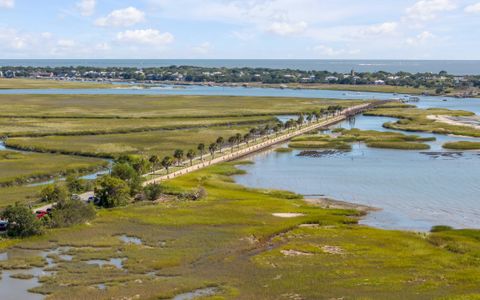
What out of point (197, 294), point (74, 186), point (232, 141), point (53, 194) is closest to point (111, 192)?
point (53, 194)

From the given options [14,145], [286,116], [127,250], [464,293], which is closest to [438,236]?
[464,293]

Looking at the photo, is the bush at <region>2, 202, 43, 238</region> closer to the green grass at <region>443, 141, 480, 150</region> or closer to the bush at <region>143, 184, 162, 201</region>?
the bush at <region>143, 184, 162, 201</region>

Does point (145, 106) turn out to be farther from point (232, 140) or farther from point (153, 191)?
point (153, 191)

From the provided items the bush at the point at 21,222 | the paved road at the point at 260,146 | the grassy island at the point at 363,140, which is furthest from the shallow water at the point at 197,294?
the grassy island at the point at 363,140

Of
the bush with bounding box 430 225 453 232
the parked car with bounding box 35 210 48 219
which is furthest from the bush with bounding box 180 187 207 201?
the bush with bounding box 430 225 453 232

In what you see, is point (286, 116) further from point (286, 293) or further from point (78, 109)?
point (286, 293)

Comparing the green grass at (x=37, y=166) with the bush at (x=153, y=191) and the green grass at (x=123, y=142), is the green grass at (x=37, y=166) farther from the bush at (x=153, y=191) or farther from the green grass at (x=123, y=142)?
the bush at (x=153, y=191)

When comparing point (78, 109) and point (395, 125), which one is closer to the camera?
point (395, 125)
